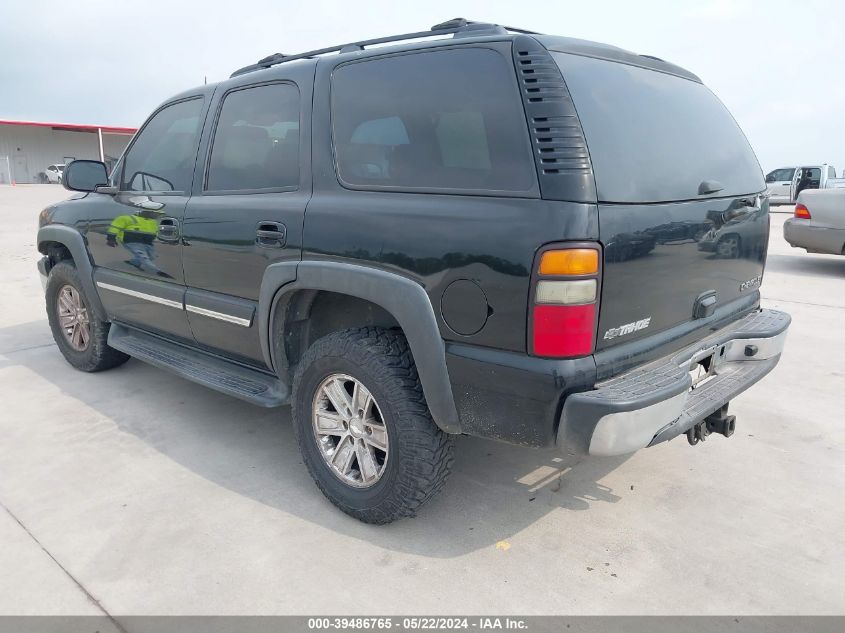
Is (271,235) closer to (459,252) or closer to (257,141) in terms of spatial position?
(257,141)

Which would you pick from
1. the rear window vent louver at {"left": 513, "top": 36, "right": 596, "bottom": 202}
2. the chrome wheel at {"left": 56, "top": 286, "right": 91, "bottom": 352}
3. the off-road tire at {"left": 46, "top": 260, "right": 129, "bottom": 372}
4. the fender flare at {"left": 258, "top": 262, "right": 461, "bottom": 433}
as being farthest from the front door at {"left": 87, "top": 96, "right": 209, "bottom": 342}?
the rear window vent louver at {"left": 513, "top": 36, "right": 596, "bottom": 202}

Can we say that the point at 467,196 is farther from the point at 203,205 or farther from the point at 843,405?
the point at 843,405

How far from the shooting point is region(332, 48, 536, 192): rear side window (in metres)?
2.32

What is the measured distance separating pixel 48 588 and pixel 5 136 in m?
51.3

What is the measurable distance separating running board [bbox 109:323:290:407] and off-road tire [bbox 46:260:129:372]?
253 millimetres

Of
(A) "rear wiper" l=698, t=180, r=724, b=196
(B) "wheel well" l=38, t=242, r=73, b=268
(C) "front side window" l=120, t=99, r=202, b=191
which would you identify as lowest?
(B) "wheel well" l=38, t=242, r=73, b=268

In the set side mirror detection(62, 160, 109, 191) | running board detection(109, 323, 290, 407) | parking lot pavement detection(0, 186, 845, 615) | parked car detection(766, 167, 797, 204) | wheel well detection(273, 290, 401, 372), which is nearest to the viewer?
parking lot pavement detection(0, 186, 845, 615)

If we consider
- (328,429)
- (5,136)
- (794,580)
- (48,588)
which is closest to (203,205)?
(328,429)

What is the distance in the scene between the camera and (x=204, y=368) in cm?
359

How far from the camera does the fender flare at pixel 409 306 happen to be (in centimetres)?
241

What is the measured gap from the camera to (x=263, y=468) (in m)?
3.35

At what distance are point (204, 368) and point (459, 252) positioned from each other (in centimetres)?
190

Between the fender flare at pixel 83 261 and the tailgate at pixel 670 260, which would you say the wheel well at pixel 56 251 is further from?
the tailgate at pixel 670 260

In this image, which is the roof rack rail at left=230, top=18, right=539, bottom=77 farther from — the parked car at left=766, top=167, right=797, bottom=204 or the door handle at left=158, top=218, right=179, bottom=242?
the parked car at left=766, top=167, right=797, bottom=204
